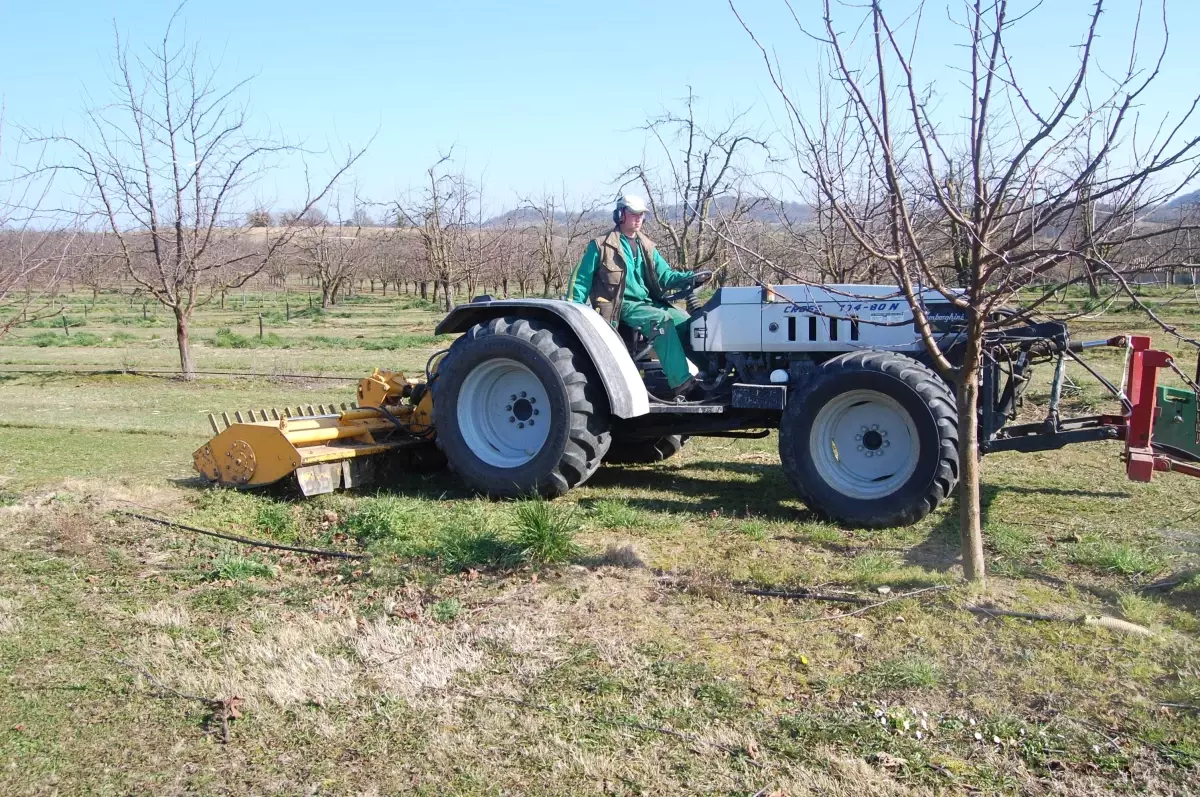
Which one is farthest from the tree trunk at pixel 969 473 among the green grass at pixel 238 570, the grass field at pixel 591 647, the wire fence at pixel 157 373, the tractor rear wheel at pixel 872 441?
the wire fence at pixel 157 373

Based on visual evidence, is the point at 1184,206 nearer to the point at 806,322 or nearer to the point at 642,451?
the point at 806,322

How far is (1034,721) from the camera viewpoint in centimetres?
359

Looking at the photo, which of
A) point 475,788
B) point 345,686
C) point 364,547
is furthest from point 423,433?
point 475,788

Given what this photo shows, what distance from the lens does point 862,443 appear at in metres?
6.56

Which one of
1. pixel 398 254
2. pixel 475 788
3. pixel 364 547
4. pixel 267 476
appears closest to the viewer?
pixel 475 788

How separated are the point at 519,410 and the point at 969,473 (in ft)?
11.7

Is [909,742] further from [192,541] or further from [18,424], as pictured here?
[18,424]

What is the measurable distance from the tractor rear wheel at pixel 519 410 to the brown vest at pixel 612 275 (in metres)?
0.41

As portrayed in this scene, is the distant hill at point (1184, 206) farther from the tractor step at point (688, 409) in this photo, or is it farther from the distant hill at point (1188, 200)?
the tractor step at point (688, 409)

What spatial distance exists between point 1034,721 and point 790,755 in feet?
3.05

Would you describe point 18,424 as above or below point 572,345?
below

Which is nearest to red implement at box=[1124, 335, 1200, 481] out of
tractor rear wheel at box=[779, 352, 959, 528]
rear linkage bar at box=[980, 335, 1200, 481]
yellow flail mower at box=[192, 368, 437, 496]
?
rear linkage bar at box=[980, 335, 1200, 481]

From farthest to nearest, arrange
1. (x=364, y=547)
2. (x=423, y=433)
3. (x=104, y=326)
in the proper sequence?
(x=104, y=326) → (x=423, y=433) → (x=364, y=547)

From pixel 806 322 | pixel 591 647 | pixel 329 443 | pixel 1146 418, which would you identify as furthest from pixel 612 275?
pixel 1146 418
